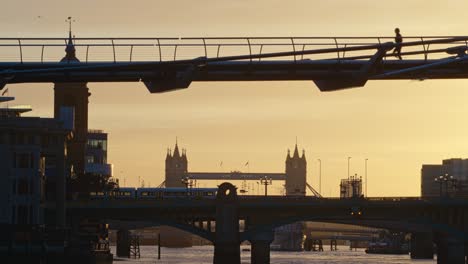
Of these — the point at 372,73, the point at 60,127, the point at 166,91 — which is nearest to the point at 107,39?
the point at 166,91

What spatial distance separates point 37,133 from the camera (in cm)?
19125

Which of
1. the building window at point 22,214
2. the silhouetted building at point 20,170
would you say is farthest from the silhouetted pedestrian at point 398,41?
the building window at point 22,214

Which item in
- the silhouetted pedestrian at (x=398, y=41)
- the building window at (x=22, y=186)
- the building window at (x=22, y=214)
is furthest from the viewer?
the building window at (x=22, y=186)

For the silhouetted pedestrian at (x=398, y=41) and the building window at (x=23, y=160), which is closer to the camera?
the silhouetted pedestrian at (x=398, y=41)

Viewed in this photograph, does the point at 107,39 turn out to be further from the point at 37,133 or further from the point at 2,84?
the point at 37,133

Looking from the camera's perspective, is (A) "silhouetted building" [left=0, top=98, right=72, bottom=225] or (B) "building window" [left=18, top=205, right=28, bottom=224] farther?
(B) "building window" [left=18, top=205, right=28, bottom=224]

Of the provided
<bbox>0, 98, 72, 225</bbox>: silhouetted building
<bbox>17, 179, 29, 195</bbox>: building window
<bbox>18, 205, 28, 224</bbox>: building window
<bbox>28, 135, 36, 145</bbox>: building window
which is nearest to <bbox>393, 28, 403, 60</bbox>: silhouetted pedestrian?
<bbox>0, 98, 72, 225</bbox>: silhouetted building

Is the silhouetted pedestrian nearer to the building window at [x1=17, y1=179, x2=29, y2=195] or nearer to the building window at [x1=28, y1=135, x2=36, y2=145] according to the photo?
the building window at [x1=17, y1=179, x2=29, y2=195]

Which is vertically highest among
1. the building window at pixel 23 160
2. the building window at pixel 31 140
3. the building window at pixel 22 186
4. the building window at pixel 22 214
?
the building window at pixel 31 140

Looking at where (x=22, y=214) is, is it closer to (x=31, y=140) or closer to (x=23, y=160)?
(x=23, y=160)

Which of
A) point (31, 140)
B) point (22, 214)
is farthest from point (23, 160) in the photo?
point (22, 214)

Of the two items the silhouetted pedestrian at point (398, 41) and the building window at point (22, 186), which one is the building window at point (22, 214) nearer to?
the building window at point (22, 186)

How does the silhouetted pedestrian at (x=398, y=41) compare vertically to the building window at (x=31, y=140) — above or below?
below

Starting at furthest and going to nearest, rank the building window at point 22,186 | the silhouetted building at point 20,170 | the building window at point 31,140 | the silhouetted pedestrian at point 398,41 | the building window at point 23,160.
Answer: the building window at point 31,140 < the building window at point 22,186 < the building window at point 23,160 < the silhouetted building at point 20,170 < the silhouetted pedestrian at point 398,41
